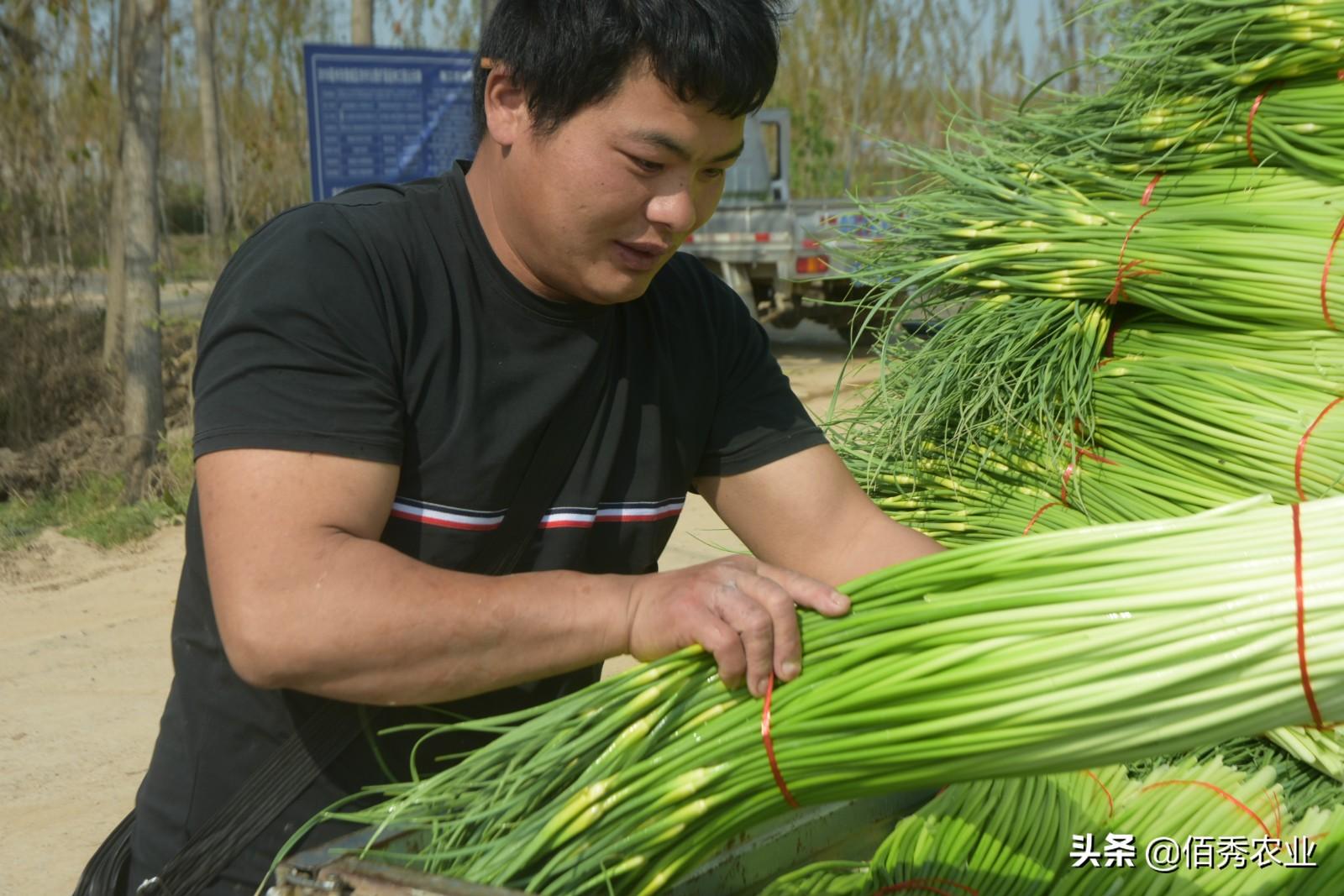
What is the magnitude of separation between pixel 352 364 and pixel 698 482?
22.9 inches

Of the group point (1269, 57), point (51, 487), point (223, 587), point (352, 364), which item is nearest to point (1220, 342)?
point (1269, 57)

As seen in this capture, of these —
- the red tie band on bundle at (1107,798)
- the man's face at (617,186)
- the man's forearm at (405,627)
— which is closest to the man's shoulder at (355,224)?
the man's face at (617,186)

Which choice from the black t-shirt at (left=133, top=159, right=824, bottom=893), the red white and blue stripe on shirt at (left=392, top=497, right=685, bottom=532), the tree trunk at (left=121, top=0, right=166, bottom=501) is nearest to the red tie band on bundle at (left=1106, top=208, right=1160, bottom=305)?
the black t-shirt at (left=133, top=159, right=824, bottom=893)

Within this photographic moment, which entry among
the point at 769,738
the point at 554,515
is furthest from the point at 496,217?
the point at 769,738

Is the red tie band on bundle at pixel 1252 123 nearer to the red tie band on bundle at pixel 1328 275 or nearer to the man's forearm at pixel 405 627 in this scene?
the red tie band on bundle at pixel 1328 275

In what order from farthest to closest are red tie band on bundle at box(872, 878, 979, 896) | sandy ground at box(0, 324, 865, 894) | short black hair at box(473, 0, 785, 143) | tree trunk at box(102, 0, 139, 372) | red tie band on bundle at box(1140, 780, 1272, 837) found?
tree trunk at box(102, 0, 139, 372)
sandy ground at box(0, 324, 865, 894)
red tie band on bundle at box(1140, 780, 1272, 837)
red tie band on bundle at box(872, 878, 979, 896)
short black hair at box(473, 0, 785, 143)

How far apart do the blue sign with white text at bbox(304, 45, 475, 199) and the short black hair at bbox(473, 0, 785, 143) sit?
170 inches

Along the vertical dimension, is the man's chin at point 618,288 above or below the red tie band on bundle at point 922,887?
above

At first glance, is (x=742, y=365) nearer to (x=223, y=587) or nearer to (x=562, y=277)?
(x=562, y=277)

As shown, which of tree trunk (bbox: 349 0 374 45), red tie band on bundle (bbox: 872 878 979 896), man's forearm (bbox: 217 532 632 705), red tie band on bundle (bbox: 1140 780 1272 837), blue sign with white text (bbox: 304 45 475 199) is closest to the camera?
man's forearm (bbox: 217 532 632 705)

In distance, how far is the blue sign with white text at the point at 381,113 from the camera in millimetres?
5723

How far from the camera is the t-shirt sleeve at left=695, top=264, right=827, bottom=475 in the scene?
1751 mm

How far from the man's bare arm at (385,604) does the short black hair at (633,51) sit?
18.1 inches

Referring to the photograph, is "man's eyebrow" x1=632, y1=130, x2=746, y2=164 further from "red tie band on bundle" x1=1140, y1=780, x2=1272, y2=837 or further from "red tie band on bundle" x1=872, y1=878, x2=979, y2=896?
"red tie band on bundle" x1=1140, y1=780, x2=1272, y2=837
